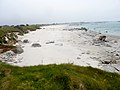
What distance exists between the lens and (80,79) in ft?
38.6

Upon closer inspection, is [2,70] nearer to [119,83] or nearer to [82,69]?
[82,69]

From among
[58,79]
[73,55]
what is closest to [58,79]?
[58,79]

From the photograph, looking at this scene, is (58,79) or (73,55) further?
(73,55)

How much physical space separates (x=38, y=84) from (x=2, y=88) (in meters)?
2.13

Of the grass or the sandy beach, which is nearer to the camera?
the grass

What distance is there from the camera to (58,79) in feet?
38.0

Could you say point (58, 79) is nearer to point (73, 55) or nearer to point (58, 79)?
point (58, 79)

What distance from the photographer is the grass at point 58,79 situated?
11.2 m

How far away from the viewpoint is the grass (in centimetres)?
1120

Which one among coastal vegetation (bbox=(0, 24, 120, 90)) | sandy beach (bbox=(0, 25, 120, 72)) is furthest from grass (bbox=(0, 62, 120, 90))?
sandy beach (bbox=(0, 25, 120, 72))

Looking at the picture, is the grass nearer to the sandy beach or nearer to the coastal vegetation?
the coastal vegetation

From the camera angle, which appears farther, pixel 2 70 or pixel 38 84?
pixel 2 70

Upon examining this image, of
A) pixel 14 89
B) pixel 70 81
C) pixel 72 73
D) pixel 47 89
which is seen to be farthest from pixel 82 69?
pixel 14 89

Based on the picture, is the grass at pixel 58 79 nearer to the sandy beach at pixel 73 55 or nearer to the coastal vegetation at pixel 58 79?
the coastal vegetation at pixel 58 79
